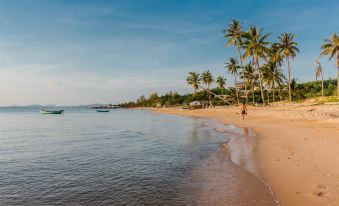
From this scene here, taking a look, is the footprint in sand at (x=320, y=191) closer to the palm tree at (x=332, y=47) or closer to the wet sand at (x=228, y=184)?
the wet sand at (x=228, y=184)

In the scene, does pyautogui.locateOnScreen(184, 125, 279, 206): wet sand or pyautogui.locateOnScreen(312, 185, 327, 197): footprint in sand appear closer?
pyautogui.locateOnScreen(312, 185, 327, 197): footprint in sand

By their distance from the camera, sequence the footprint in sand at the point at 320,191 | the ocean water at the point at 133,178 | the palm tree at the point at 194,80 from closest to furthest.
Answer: the footprint in sand at the point at 320,191
the ocean water at the point at 133,178
the palm tree at the point at 194,80

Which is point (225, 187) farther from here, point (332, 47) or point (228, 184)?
point (332, 47)

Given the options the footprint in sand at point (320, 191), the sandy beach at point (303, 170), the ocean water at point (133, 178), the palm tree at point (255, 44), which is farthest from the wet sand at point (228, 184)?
the palm tree at point (255, 44)

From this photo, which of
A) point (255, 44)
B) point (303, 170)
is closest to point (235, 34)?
point (255, 44)

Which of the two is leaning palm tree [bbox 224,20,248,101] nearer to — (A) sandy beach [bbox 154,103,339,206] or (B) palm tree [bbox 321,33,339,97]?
(B) palm tree [bbox 321,33,339,97]

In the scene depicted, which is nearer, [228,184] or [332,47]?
[228,184]

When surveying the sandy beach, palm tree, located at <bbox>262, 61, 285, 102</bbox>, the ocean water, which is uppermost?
palm tree, located at <bbox>262, 61, 285, 102</bbox>

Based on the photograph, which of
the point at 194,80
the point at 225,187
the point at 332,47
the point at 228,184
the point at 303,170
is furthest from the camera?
the point at 194,80

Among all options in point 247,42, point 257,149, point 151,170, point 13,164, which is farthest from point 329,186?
point 247,42

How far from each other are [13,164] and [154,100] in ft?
573

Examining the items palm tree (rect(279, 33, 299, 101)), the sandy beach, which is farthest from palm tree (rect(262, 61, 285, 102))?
the sandy beach

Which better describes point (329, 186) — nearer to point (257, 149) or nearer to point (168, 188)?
point (168, 188)

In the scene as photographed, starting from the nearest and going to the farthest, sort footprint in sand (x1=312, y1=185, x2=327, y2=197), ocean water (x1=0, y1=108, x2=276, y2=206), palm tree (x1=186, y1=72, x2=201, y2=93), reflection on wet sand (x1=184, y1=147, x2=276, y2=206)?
footprint in sand (x1=312, y1=185, x2=327, y2=197), reflection on wet sand (x1=184, y1=147, x2=276, y2=206), ocean water (x1=0, y1=108, x2=276, y2=206), palm tree (x1=186, y1=72, x2=201, y2=93)
